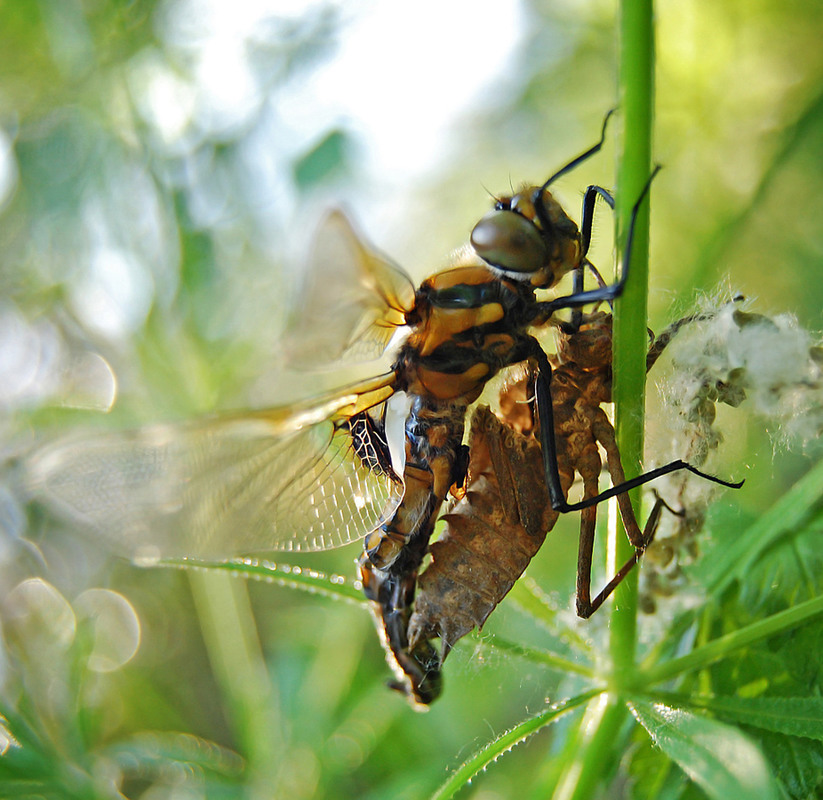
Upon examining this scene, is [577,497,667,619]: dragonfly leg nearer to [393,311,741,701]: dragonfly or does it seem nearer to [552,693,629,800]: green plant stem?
[393,311,741,701]: dragonfly

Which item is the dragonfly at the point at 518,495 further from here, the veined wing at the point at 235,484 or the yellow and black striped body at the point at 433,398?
the veined wing at the point at 235,484

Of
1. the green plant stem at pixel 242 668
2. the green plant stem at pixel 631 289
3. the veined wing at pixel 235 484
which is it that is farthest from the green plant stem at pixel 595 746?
the green plant stem at pixel 242 668

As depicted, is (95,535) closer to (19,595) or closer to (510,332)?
(510,332)

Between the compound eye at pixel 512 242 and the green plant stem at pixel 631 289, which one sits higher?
the compound eye at pixel 512 242

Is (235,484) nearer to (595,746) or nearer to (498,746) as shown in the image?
(498,746)

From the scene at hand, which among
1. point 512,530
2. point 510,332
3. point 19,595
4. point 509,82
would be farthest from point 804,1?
point 19,595

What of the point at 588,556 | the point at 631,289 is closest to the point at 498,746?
the point at 588,556
